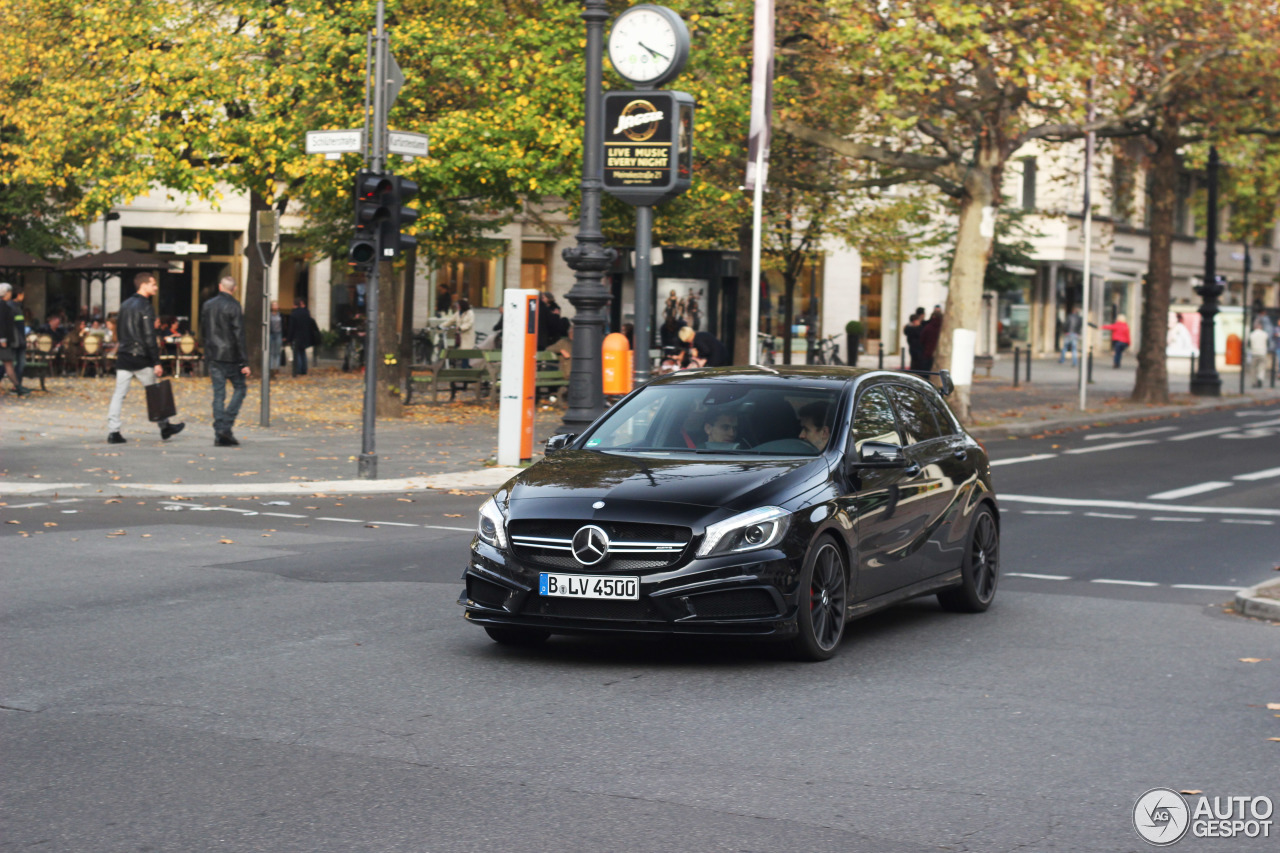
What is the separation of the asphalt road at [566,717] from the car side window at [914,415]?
107 centimetres

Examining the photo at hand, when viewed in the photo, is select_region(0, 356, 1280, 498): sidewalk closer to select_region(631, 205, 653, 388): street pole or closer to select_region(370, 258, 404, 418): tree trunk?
select_region(370, 258, 404, 418): tree trunk

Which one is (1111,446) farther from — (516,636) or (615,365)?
(516,636)

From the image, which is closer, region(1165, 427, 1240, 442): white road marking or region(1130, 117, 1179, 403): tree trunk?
region(1165, 427, 1240, 442): white road marking

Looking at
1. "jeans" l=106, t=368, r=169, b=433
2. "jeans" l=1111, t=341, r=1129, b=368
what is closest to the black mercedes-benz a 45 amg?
"jeans" l=106, t=368, r=169, b=433

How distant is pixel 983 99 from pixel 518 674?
760 inches

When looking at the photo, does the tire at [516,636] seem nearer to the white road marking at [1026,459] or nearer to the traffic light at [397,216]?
the traffic light at [397,216]

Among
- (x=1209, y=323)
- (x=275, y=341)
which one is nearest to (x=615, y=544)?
(x=275, y=341)

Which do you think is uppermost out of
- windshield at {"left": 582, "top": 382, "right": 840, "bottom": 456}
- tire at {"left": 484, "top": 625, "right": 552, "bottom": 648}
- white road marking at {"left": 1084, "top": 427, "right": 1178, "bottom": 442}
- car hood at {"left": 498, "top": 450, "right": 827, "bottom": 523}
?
windshield at {"left": 582, "top": 382, "right": 840, "bottom": 456}

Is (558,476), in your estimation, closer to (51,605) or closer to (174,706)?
(174,706)

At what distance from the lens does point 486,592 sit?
317 inches

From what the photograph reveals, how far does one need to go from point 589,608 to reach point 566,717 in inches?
39.3

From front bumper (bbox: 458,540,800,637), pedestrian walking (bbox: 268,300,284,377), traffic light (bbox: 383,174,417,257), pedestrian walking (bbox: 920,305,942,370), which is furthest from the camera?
pedestrian walking (bbox: 268,300,284,377)

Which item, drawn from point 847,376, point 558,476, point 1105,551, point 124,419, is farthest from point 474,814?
point 124,419
